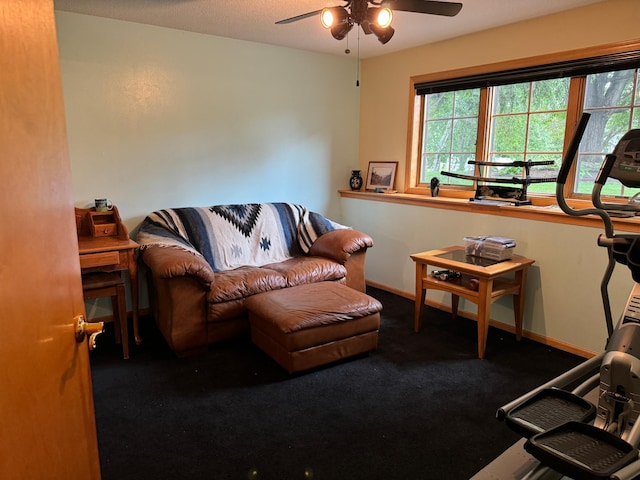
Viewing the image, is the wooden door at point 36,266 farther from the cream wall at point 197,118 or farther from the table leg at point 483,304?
the cream wall at point 197,118

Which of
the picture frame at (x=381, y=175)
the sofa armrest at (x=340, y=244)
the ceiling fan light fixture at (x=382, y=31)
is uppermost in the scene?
the ceiling fan light fixture at (x=382, y=31)

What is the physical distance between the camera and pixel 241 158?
4.14m

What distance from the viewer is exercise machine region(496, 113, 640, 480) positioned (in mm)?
1280

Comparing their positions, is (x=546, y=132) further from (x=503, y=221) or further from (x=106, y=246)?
(x=106, y=246)

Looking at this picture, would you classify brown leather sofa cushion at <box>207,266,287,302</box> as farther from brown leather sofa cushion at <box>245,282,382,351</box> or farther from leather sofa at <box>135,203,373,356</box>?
brown leather sofa cushion at <box>245,282,382,351</box>

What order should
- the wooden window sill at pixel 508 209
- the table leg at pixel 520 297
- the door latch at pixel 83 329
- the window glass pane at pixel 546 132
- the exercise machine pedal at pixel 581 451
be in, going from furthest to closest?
the window glass pane at pixel 546 132 < the table leg at pixel 520 297 < the wooden window sill at pixel 508 209 < the exercise machine pedal at pixel 581 451 < the door latch at pixel 83 329

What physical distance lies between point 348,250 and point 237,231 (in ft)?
3.17

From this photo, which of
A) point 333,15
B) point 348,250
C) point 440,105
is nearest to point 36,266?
point 333,15

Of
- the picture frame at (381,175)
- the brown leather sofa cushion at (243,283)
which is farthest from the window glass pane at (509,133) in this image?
the brown leather sofa cushion at (243,283)

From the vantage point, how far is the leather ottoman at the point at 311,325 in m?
2.68

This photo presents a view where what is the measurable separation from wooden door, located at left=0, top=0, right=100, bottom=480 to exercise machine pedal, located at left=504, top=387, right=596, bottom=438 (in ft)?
4.34

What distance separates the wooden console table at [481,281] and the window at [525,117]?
2.30ft

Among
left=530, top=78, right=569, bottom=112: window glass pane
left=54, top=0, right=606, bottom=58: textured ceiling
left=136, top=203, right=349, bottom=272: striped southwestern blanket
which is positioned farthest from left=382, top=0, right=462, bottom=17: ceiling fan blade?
left=136, top=203, right=349, bottom=272: striped southwestern blanket

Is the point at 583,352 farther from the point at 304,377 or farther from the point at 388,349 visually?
the point at 304,377
